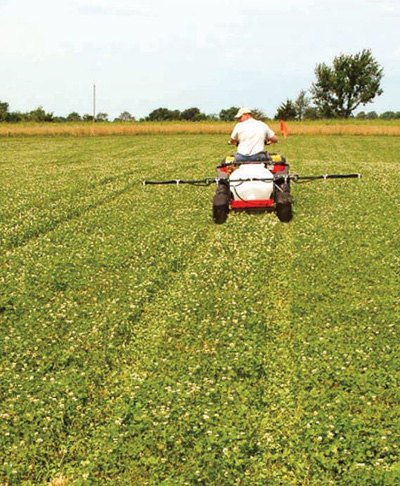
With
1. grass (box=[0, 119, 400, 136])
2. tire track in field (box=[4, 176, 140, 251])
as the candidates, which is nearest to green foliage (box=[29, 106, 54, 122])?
grass (box=[0, 119, 400, 136])

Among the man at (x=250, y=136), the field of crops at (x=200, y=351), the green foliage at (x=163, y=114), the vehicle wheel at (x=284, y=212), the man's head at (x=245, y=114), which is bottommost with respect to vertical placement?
the field of crops at (x=200, y=351)

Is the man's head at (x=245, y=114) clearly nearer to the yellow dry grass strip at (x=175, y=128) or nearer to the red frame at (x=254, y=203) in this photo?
the red frame at (x=254, y=203)

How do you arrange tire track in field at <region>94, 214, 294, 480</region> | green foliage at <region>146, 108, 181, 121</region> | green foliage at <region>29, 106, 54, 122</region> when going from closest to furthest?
tire track in field at <region>94, 214, 294, 480</region> → green foliage at <region>29, 106, 54, 122</region> → green foliage at <region>146, 108, 181, 121</region>

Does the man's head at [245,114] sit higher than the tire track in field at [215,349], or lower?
higher

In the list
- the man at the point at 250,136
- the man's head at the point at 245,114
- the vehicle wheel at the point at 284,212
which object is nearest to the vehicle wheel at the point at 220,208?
the vehicle wheel at the point at 284,212

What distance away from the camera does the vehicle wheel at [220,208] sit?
1382 cm

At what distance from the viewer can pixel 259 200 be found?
46.5 ft

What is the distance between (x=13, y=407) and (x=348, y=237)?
9138 millimetres

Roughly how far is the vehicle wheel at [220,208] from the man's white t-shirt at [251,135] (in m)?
1.79

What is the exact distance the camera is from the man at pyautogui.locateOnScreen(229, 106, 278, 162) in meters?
14.6

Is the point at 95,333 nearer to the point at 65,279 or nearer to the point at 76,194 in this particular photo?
the point at 65,279

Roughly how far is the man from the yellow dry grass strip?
47.5 meters

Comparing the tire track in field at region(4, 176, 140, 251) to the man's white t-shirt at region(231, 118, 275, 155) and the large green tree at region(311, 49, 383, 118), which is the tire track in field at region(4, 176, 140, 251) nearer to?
the man's white t-shirt at region(231, 118, 275, 155)

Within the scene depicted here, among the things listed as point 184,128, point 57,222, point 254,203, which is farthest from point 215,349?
point 184,128
